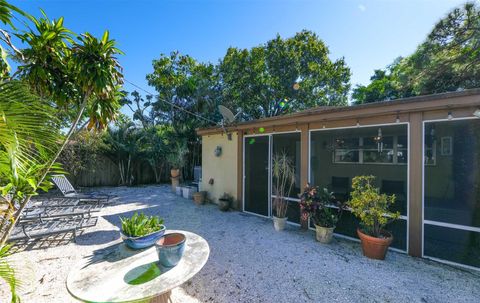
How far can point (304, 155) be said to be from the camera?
203 inches

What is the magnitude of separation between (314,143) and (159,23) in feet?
22.3

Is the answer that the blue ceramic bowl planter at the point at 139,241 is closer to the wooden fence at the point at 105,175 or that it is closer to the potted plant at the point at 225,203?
the potted plant at the point at 225,203

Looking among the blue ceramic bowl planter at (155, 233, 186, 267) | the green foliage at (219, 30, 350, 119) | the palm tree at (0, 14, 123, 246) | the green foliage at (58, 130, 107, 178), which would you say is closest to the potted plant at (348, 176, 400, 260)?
the blue ceramic bowl planter at (155, 233, 186, 267)

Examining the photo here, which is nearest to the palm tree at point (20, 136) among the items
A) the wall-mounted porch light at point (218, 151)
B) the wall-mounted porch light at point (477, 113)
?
the wall-mounted porch light at point (477, 113)

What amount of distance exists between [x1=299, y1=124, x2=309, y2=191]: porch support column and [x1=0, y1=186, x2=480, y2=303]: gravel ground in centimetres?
127

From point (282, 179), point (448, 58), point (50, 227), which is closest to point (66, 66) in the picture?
point (50, 227)

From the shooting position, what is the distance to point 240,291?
279 centimetres

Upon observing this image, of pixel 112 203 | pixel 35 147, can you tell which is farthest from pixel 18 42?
pixel 112 203

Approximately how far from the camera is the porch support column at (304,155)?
512 cm

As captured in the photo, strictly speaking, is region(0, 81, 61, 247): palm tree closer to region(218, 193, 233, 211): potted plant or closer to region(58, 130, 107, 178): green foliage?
region(218, 193, 233, 211): potted plant

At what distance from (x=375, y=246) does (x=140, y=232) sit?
3.74 m

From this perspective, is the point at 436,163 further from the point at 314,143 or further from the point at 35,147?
the point at 35,147

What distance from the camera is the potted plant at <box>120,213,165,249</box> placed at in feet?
8.04

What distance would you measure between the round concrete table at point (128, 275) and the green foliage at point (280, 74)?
12793mm
